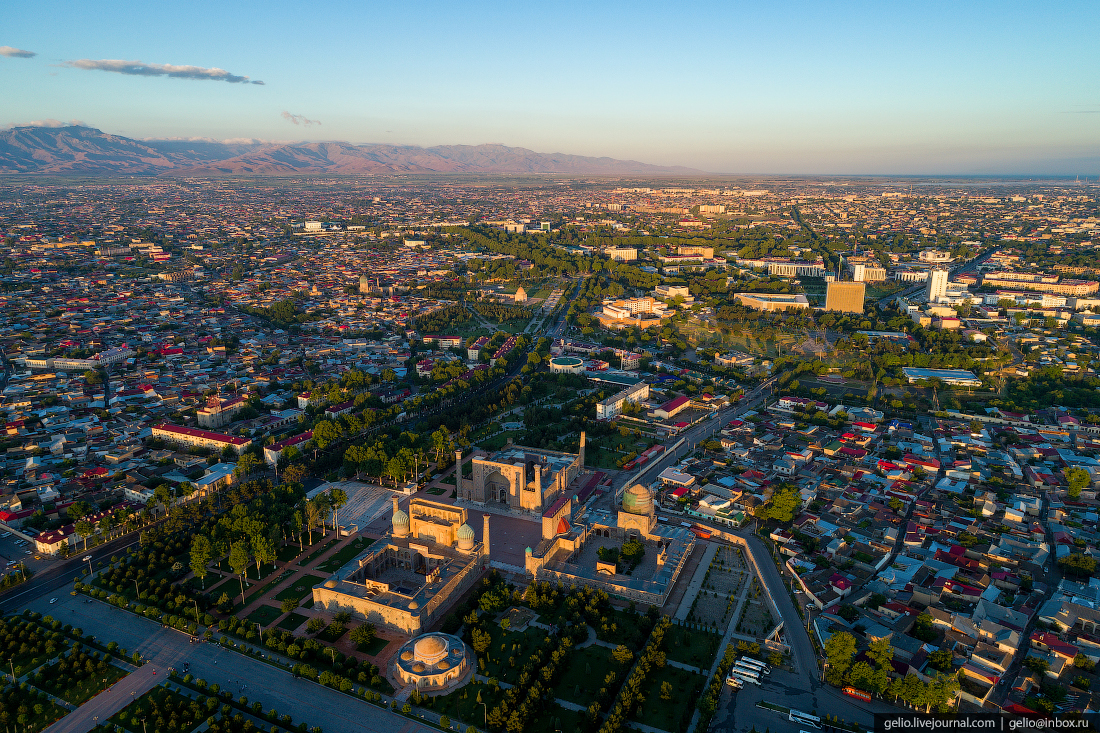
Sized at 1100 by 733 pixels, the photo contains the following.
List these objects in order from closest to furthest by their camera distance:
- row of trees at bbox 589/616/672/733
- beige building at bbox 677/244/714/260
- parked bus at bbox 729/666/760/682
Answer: row of trees at bbox 589/616/672/733, parked bus at bbox 729/666/760/682, beige building at bbox 677/244/714/260

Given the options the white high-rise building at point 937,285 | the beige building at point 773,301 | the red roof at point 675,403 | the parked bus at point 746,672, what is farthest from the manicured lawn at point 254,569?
the white high-rise building at point 937,285

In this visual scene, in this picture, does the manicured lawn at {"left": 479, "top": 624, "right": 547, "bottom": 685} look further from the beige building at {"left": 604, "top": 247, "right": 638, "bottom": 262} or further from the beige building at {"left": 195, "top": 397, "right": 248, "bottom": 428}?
the beige building at {"left": 604, "top": 247, "right": 638, "bottom": 262}

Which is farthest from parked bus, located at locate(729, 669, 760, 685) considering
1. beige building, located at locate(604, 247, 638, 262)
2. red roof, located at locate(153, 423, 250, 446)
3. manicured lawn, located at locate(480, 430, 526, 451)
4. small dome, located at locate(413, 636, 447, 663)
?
beige building, located at locate(604, 247, 638, 262)

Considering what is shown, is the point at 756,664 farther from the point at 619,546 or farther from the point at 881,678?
the point at 619,546

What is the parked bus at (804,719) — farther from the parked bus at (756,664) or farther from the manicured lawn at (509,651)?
the manicured lawn at (509,651)

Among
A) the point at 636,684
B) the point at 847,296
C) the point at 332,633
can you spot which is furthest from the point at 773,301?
the point at 332,633

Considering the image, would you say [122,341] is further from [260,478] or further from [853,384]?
[853,384]

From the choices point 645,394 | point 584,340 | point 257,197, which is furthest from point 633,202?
point 645,394
